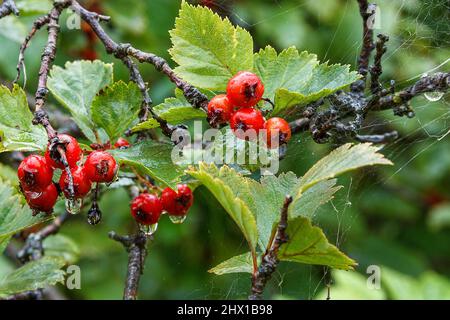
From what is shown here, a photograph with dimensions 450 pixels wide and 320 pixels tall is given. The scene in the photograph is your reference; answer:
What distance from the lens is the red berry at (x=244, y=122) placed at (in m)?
1.23

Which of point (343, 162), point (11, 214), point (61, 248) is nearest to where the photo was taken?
point (343, 162)

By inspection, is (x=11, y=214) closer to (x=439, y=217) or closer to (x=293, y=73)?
(x=293, y=73)

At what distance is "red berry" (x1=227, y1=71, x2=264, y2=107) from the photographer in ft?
4.02

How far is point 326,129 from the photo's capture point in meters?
1.38

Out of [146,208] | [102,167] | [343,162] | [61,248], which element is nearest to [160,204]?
[146,208]

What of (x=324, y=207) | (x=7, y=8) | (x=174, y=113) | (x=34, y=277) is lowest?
(x=34, y=277)

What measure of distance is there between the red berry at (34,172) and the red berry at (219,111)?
34 cm

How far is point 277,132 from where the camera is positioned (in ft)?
4.04

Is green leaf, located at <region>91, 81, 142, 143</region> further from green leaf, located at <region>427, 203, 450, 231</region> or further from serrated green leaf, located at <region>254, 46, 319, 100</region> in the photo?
green leaf, located at <region>427, 203, 450, 231</region>

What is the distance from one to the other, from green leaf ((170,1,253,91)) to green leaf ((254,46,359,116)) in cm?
7

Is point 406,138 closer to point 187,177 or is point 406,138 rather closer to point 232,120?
point 187,177

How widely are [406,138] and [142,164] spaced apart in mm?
1463

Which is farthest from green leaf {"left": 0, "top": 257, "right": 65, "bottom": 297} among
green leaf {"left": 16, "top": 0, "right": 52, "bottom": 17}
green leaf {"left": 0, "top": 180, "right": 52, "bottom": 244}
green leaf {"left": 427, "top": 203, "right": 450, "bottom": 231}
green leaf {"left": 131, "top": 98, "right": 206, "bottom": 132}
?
green leaf {"left": 427, "top": 203, "right": 450, "bottom": 231}
